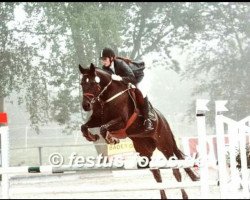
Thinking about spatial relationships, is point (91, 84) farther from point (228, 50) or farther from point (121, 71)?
point (228, 50)

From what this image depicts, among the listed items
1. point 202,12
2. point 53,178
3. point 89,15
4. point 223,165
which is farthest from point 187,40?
point 223,165

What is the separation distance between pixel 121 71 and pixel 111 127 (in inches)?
23.6

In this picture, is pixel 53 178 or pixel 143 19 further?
pixel 143 19

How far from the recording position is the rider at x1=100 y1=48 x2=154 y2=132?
4324mm

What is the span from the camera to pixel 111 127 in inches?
160

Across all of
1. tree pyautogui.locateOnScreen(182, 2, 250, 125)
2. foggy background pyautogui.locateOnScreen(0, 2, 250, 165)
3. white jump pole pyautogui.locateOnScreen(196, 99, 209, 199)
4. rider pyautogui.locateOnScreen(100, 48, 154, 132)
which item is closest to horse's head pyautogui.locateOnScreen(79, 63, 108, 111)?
rider pyautogui.locateOnScreen(100, 48, 154, 132)

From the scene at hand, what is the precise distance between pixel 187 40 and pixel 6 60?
17.0ft

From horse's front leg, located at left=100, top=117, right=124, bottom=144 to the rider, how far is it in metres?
0.37

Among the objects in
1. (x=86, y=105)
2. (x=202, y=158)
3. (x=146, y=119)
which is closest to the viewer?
(x=202, y=158)

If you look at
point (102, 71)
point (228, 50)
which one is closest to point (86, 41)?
point (228, 50)

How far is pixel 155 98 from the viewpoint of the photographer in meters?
32.4

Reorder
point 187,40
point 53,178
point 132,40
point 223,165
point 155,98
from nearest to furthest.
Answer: point 223,165 < point 53,178 < point 132,40 < point 187,40 < point 155,98

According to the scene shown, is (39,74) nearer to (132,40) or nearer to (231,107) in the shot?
(132,40)

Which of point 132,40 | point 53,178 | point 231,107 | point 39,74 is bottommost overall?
point 53,178
